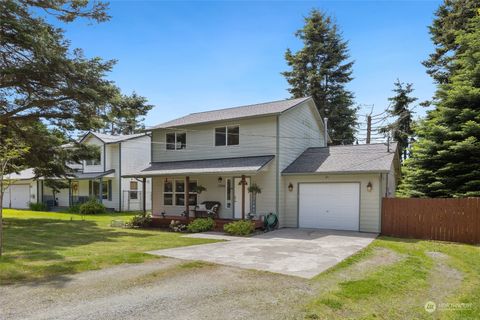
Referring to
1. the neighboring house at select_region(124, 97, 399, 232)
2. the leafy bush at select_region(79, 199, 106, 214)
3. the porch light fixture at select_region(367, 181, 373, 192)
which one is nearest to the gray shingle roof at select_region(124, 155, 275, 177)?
the neighboring house at select_region(124, 97, 399, 232)

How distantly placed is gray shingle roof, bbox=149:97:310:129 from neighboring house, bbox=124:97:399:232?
3.3 inches

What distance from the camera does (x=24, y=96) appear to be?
16.2 metres

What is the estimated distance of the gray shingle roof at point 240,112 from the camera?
1677 centimetres

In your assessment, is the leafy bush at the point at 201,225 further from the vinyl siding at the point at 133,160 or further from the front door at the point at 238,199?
the vinyl siding at the point at 133,160

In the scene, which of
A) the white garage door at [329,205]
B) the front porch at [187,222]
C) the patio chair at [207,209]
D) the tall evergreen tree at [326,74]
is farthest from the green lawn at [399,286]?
the tall evergreen tree at [326,74]

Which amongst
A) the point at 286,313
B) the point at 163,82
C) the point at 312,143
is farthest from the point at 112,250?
the point at 312,143

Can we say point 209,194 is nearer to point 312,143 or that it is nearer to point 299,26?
point 312,143

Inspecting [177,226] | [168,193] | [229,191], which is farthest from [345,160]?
[168,193]

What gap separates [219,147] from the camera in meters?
17.6

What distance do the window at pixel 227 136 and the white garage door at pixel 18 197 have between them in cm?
2406

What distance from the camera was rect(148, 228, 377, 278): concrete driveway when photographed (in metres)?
8.02

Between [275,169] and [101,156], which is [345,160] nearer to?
[275,169]

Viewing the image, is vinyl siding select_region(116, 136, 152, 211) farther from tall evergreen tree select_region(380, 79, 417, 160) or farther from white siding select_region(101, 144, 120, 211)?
tall evergreen tree select_region(380, 79, 417, 160)

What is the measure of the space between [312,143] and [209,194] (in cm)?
684
